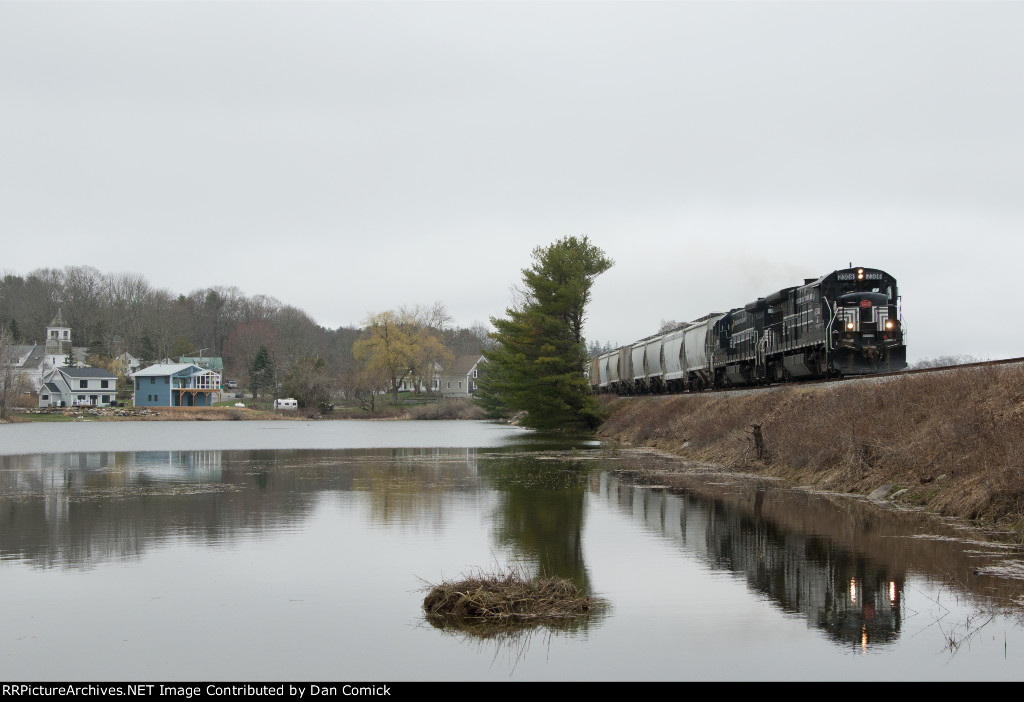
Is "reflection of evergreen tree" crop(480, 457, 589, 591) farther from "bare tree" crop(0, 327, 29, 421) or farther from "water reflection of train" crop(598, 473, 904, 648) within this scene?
"bare tree" crop(0, 327, 29, 421)

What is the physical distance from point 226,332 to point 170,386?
173 ft

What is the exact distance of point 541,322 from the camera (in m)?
58.9

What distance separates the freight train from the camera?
31.8 metres

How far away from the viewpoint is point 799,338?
35.9m

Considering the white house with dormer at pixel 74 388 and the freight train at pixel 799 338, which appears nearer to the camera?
the freight train at pixel 799 338

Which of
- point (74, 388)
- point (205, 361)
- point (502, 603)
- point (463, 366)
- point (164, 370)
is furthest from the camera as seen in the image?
point (463, 366)

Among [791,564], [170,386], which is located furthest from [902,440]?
[170,386]

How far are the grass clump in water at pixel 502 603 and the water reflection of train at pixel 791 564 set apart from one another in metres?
2.67

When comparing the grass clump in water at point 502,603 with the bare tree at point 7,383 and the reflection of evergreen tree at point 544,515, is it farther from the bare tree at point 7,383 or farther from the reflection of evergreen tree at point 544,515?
the bare tree at point 7,383

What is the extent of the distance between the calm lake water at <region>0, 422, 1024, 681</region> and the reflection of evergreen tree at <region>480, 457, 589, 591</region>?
9cm

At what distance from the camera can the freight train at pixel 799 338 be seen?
104ft

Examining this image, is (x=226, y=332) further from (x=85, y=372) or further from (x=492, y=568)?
(x=492, y=568)

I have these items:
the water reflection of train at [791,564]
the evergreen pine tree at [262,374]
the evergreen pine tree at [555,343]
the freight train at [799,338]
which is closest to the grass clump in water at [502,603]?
the water reflection of train at [791,564]

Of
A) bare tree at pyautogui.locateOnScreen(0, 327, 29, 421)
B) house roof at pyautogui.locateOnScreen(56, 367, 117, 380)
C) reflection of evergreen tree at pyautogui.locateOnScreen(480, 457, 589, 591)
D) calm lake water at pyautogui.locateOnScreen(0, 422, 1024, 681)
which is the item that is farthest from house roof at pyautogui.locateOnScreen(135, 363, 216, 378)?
calm lake water at pyautogui.locateOnScreen(0, 422, 1024, 681)
